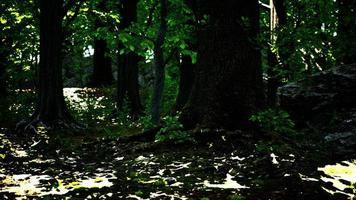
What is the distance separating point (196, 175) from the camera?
6.37m

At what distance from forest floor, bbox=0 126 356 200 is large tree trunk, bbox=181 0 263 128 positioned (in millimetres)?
567

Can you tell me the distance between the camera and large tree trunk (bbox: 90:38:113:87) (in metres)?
32.9

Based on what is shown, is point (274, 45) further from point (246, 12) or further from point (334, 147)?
point (334, 147)

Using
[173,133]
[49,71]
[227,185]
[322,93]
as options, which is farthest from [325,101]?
[49,71]

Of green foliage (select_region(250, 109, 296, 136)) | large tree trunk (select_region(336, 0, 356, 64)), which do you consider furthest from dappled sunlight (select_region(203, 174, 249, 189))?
large tree trunk (select_region(336, 0, 356, 64))

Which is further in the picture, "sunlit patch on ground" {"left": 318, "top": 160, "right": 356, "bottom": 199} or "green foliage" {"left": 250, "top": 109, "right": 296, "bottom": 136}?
"green foliage" {"left": 250, "top": 109, "right": 296, "bottom": 136}

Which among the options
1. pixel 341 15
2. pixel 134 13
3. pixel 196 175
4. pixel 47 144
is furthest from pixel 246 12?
pixel 134 13

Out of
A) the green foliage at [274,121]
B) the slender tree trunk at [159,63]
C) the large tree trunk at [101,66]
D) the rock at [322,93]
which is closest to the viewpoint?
the green foliage at [274,121]

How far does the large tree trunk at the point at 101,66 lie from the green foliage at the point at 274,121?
26.0m

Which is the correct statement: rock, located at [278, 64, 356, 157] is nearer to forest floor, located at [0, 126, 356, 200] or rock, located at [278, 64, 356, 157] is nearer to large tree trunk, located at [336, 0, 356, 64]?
forest floor, located at [0, 126, 356, 200]

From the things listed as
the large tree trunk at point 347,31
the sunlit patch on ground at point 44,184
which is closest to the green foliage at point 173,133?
the sunlit patch on ground at point 44,184

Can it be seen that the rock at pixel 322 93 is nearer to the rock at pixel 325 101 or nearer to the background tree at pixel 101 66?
the rock at pixel 325 101

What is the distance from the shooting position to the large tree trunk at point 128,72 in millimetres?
19266

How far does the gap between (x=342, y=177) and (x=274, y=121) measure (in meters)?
2.56
